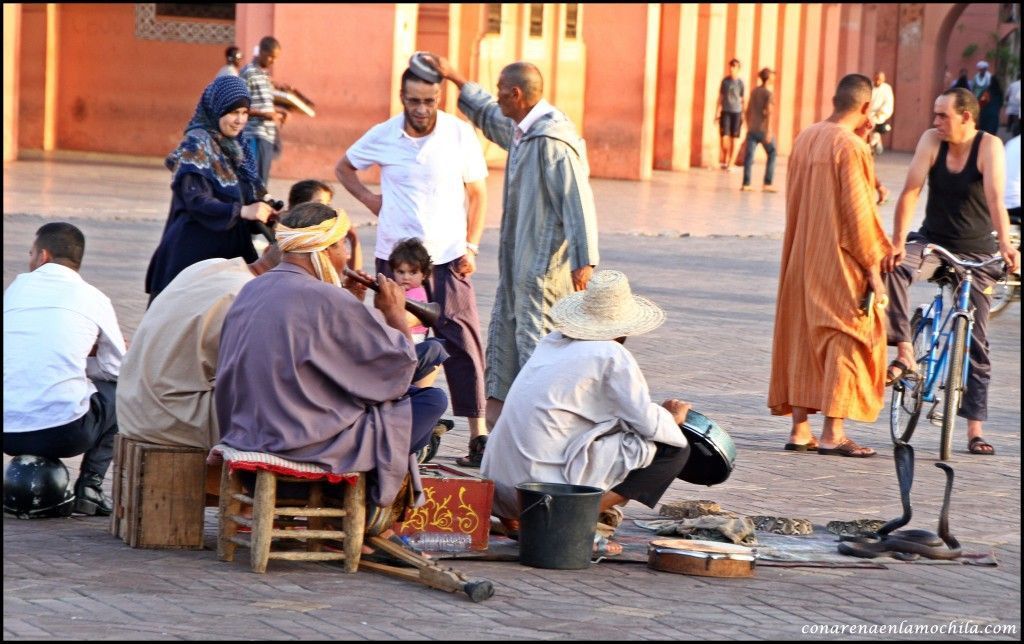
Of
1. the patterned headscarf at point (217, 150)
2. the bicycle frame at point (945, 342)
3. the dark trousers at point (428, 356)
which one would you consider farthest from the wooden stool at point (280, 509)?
the bicycle frame at point (945, 342)

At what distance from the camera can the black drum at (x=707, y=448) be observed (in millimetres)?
6340

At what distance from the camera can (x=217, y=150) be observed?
7.80 metres

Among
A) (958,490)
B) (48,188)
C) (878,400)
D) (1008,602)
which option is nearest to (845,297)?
(878,400)

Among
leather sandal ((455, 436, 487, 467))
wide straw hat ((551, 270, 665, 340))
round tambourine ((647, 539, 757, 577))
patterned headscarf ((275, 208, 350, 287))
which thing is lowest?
leather sandal ((455, 436, 487, 467))

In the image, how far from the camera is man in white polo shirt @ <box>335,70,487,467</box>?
26.1ft

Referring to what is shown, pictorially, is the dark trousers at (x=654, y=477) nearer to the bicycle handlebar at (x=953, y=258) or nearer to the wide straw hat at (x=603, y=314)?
the wide straw hat at (x=603, y=314)

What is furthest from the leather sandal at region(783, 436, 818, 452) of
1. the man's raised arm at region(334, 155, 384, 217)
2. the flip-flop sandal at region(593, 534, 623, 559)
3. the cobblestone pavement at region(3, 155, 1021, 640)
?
the flip-flop sandal at region(593, 534, 623, 559)

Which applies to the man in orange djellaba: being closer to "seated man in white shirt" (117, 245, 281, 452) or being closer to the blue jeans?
"seated man in white shirt" (117, 245, 281, 452)

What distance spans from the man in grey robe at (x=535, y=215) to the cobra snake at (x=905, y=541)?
1.77 meters

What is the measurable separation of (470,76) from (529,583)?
20.4 m

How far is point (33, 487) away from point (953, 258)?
4558 mm

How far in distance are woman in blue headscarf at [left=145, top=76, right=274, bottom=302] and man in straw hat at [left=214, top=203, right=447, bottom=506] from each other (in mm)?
1847

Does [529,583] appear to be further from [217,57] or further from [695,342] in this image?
[217,57]

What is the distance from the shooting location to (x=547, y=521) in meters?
5.89
